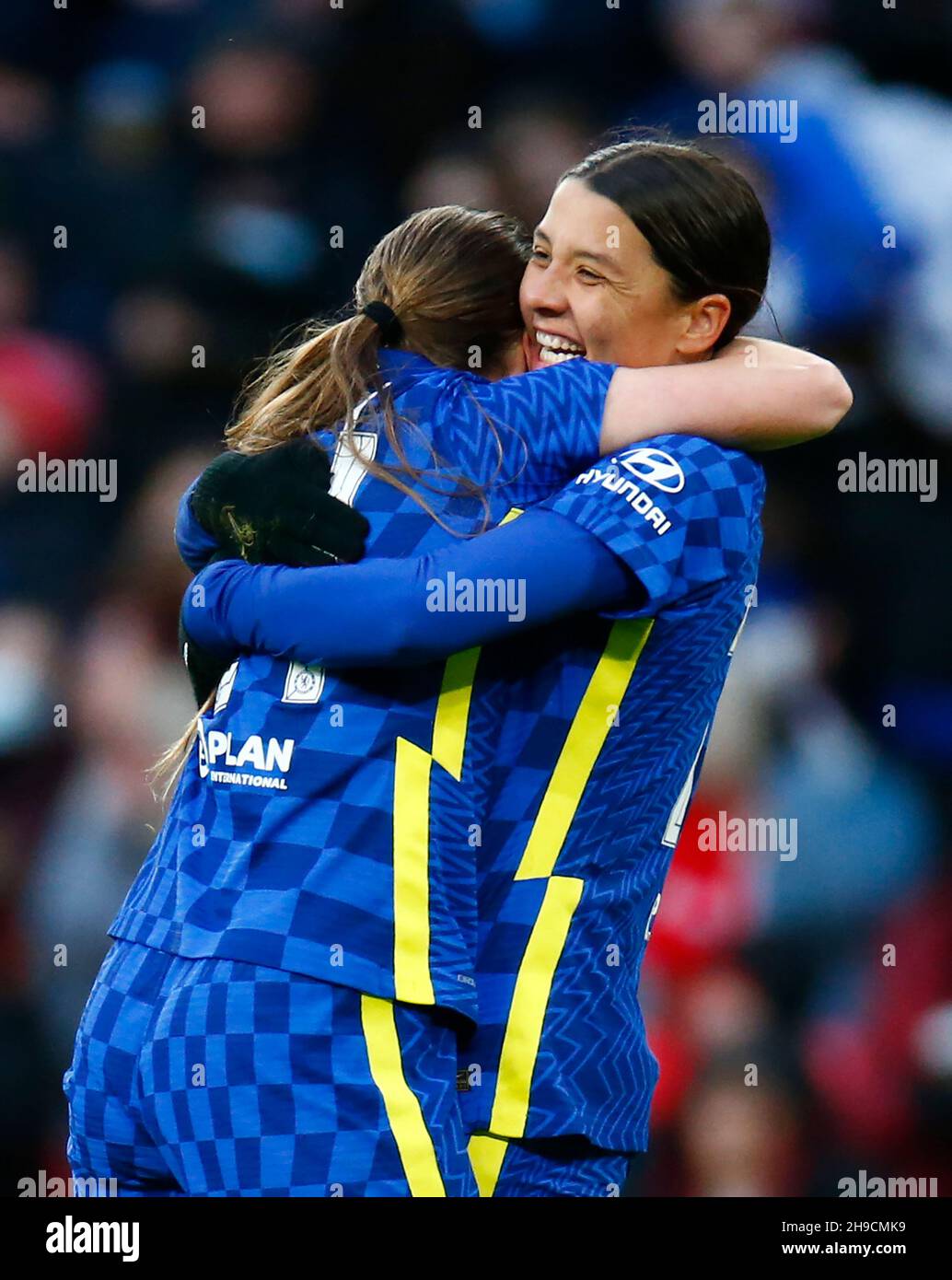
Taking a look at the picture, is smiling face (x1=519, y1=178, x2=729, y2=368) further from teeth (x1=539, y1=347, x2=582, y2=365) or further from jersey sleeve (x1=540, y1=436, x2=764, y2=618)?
jersey sleeve (x1=540, y1=436, x2=764, y2=618)

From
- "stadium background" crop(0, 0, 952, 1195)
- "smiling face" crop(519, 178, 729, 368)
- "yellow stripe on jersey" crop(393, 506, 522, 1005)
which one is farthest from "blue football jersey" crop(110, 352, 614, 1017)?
"stadium background" crop(0, 0, 952, 1195)

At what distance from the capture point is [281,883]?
1598 millimetres

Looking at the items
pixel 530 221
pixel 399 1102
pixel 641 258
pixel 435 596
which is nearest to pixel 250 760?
pixel 435 596

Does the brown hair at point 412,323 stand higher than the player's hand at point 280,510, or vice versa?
the brown hair at point 412,323

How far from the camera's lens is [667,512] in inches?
65.5

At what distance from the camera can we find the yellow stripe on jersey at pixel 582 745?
170cm

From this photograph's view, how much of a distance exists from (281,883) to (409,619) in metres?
0.27

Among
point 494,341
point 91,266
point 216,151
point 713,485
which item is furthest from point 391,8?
point 713,485

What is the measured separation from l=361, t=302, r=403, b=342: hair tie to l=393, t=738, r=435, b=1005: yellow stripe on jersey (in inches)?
18.4

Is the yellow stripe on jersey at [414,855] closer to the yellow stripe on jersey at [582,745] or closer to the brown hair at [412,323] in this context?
the yellow stripe on jersey at [582,745]

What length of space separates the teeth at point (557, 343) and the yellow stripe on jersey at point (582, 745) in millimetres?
355

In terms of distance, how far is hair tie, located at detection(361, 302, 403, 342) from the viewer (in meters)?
1.82

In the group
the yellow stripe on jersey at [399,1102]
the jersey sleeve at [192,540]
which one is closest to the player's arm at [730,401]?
the jersey sleeve at [192,540]

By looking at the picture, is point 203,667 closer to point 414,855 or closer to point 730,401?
point 414,855
